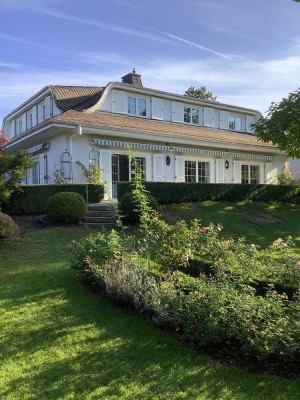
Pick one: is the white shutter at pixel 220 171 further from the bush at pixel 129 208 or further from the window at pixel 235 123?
the bush at pixel 129 208

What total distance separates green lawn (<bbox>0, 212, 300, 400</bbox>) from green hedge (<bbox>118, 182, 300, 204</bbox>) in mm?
7611

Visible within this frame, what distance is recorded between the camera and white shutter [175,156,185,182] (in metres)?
17.9

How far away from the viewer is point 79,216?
11141 mm

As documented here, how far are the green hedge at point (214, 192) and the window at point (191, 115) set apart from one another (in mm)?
6481

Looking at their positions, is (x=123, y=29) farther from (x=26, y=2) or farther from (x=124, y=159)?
(x=124, y=159)

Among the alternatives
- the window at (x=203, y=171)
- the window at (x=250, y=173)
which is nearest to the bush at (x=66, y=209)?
the window at (x=203, y=171)

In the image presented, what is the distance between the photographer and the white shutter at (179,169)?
58.9 ft

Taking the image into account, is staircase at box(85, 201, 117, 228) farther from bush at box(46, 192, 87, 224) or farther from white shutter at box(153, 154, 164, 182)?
white shutter at box(153, 154, 164, 182)

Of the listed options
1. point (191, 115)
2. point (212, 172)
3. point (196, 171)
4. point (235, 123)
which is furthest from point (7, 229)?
point (235, 123)

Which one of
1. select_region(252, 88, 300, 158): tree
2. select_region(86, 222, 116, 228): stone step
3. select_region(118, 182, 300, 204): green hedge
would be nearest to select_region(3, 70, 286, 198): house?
select_region(118, 182, 300, 204): green hedge

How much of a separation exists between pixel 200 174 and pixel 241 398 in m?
16.5

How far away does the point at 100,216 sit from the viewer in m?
11.7

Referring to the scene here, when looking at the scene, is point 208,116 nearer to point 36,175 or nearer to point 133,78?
point 133,78

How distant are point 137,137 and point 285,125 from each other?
335 inches
